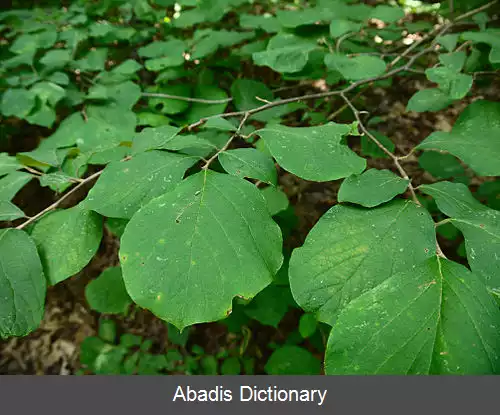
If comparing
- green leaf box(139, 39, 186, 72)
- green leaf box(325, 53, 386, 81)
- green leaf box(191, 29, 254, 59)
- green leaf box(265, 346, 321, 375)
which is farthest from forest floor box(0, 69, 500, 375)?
green leaf box(325, 53, 386, 81)

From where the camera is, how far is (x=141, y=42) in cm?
216

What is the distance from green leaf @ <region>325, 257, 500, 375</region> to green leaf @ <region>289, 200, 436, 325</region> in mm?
43

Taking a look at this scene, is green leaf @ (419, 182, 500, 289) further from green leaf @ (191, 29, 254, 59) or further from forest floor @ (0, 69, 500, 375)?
green leaf @ (191, 29, 254, 59)

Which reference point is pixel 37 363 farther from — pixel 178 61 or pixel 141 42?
pixel 141 42

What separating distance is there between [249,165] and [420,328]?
0.43 meters

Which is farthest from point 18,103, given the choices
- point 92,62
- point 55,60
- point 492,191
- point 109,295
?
point 492,191

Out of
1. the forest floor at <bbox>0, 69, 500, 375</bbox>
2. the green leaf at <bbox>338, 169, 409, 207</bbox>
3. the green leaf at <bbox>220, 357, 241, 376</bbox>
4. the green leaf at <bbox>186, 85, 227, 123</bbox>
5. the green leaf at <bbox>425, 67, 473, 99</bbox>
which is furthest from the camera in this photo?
the forest floor at <bbox>0, 69, 500, 375</bbox>

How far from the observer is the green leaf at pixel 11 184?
88 cm

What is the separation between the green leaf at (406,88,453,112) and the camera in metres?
1.21

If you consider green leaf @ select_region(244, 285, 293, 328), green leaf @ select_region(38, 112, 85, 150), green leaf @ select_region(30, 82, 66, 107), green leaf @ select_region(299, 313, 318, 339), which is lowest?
green leaf @ select_region(299, 313, 318, 339)

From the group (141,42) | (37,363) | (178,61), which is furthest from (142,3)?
(37,363)

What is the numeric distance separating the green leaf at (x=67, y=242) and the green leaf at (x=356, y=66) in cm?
85

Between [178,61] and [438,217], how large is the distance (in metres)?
1.40

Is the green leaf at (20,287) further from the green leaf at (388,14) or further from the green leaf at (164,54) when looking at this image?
the green leaf at (388,14)
